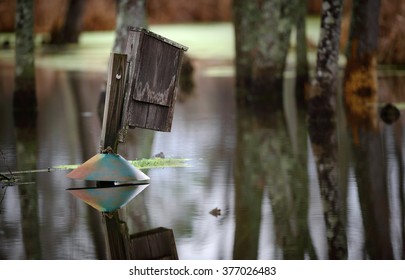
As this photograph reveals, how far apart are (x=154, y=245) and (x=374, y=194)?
3.89 metres

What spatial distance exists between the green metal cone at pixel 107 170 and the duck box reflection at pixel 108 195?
0.11 meters

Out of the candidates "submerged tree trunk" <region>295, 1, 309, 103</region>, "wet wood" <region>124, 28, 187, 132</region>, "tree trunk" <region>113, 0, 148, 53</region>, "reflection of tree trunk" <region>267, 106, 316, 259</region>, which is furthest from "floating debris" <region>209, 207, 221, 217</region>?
"submerged tree trunk" <region>295, 1, 309, 103</region>

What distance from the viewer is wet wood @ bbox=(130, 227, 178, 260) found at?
1098 cm

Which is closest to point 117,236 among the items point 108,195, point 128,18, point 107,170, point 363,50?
point 108,195

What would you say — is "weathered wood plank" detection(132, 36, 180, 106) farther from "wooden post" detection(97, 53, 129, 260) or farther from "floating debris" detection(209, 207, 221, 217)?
"floating debris" detection(209, 207, 221, 217)

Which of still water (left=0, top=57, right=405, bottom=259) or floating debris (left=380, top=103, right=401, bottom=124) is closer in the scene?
still water (left=0, top=57, right=405, bottom=259)

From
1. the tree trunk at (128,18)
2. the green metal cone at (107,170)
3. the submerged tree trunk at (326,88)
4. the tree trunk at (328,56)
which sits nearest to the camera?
the green metal cone at (107,170)

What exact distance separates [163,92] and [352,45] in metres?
12.6

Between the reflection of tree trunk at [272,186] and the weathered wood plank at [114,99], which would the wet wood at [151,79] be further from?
the reflection of tree trunk at [272,186]

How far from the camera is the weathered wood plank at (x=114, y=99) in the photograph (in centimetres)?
1463

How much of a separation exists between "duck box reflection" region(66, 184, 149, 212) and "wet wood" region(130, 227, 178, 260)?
56.9 inches

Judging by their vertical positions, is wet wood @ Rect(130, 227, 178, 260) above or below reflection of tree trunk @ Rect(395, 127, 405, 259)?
below

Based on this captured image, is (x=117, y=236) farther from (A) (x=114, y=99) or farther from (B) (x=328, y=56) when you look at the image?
(B) (x=328, y=56)

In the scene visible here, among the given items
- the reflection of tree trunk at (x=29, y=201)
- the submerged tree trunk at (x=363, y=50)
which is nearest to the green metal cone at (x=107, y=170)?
the reflection of tree trunk at (x=29, y=201)
